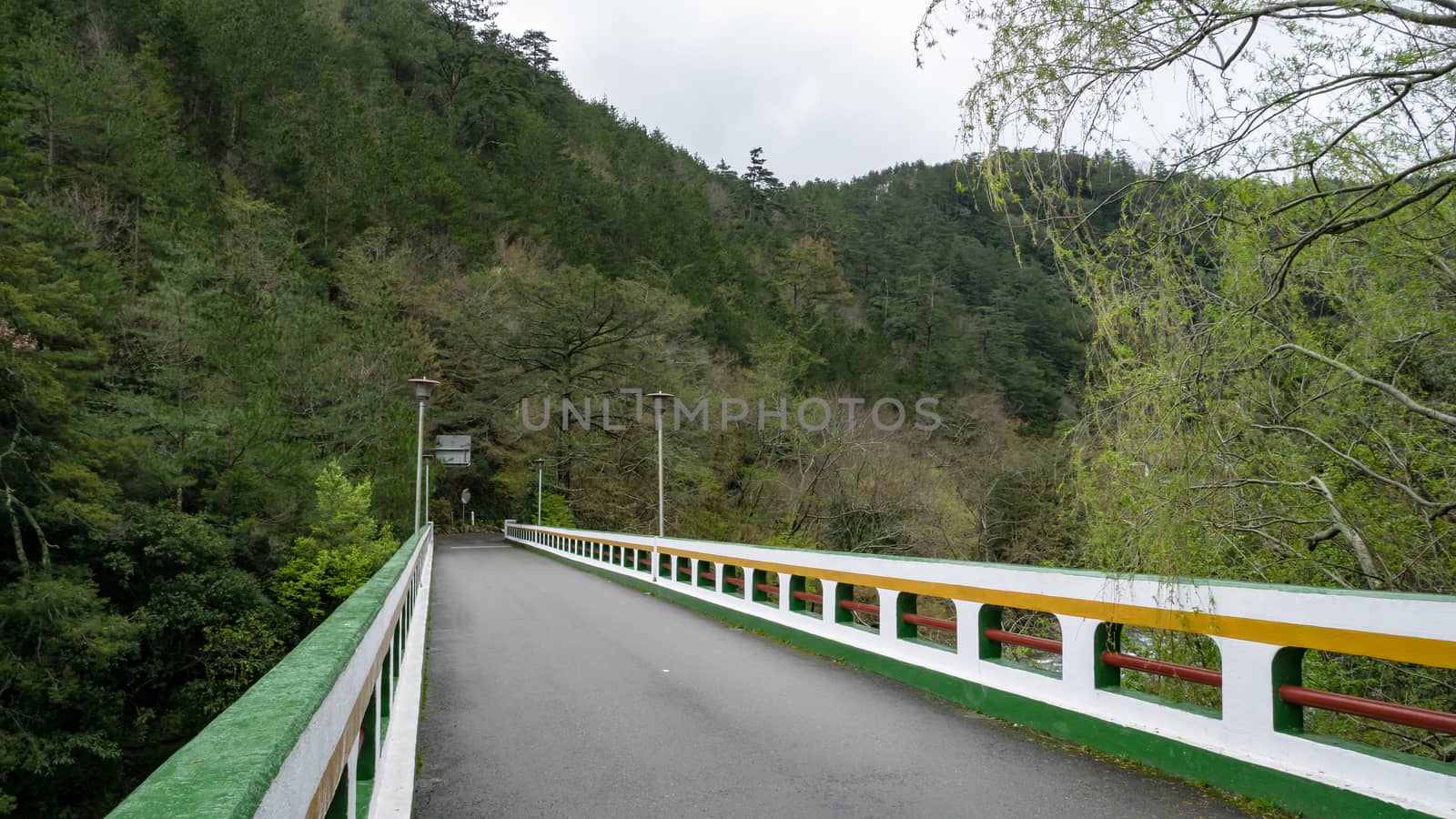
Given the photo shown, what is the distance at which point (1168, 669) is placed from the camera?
16.7 ft

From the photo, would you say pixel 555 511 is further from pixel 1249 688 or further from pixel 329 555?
pixel 1249 688

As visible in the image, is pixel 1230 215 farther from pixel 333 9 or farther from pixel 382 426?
pixel 333 9

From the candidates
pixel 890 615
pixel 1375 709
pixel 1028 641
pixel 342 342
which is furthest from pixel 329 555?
pixel 1375 709

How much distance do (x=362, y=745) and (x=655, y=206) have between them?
79046 millimetres

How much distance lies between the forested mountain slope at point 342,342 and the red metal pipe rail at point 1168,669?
2.87 meters

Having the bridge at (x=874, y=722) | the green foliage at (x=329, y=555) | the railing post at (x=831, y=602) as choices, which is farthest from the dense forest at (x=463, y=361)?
the railing post at (x=831, y=602)

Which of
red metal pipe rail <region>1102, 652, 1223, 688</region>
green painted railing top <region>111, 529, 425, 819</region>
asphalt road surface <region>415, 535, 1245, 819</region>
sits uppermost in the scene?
green painted railing top <region>111, 529, 425, 819</region>

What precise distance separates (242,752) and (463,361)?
56811 millimetres

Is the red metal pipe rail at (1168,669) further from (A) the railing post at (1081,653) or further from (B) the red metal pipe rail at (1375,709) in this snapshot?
(B) the red metal pipe rail at (1375,709)

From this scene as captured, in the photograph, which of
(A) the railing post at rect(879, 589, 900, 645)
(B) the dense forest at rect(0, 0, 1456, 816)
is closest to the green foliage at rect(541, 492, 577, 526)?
(B) the dense forest at rect(0, 0, 1456, 816)

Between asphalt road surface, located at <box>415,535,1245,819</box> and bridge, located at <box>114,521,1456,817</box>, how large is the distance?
25 millimetres

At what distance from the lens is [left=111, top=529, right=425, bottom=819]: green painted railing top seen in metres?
1.44

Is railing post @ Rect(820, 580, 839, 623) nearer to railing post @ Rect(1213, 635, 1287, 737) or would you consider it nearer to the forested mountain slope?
the forested mountain slope

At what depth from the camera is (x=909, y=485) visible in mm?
35812
